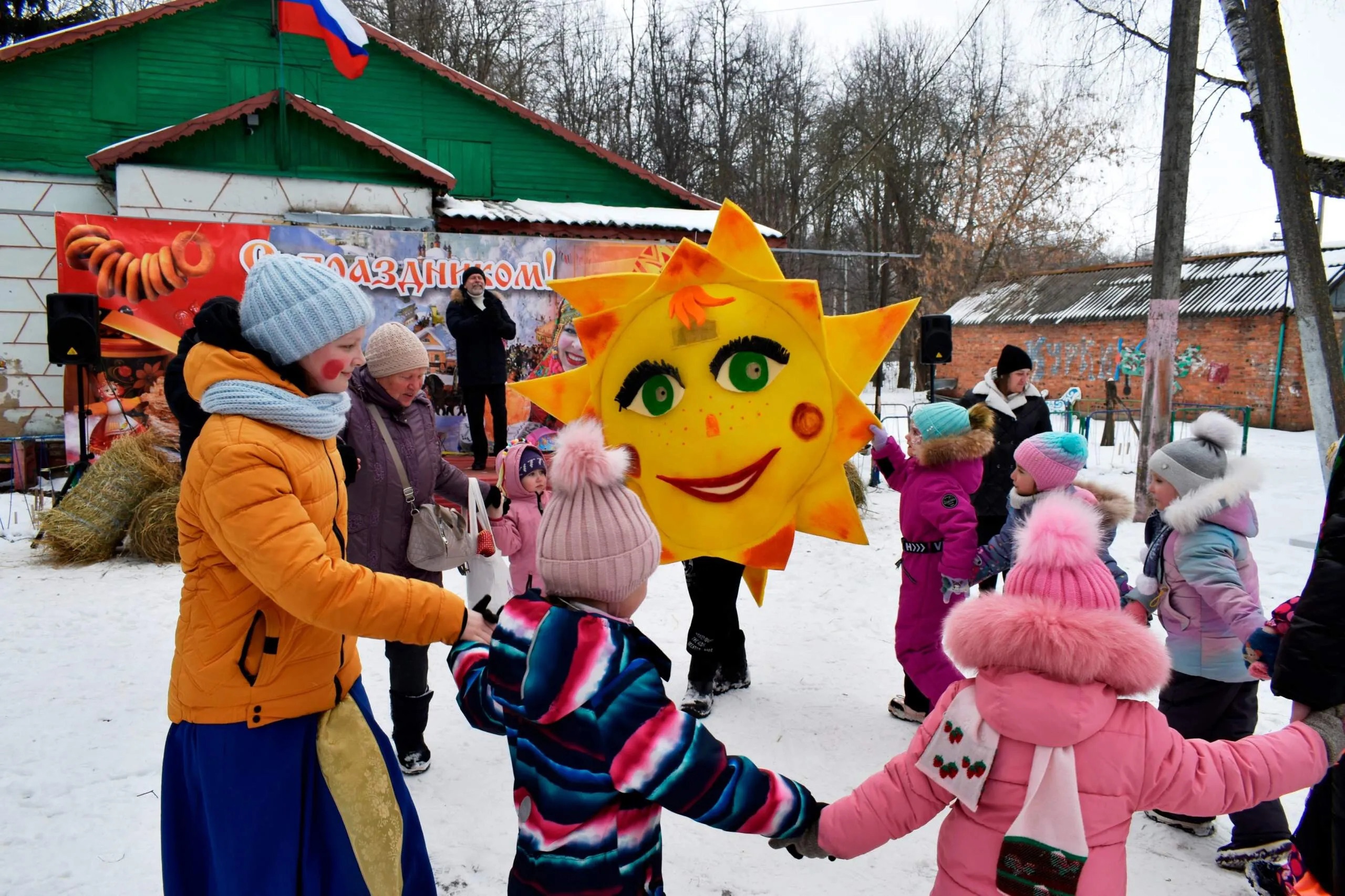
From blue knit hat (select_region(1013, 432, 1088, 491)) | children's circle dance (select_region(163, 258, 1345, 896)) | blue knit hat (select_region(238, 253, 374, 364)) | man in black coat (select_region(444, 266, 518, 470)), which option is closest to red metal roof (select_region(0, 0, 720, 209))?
man in black coat (select_region(444, 266, 518, 470))

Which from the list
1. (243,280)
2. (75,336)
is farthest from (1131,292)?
(75,336)

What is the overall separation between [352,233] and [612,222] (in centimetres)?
410

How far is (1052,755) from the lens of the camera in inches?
70.4

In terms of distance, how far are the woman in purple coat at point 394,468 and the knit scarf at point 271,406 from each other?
3.82 feet

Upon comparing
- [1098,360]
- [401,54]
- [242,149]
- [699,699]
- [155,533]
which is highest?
[401,54]

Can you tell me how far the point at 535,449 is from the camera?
4480mm

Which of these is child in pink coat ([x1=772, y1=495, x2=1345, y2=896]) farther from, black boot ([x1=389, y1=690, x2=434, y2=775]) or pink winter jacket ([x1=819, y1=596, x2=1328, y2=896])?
black boot ([x1=389, y1=690, x2=434, y2=775])

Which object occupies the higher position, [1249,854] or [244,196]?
[244,196]

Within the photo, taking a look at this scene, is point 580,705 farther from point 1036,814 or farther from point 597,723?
point 1036,814

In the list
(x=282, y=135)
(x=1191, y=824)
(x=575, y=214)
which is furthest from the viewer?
(x=575, y=214)

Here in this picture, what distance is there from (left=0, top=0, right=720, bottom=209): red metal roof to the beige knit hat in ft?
32.5

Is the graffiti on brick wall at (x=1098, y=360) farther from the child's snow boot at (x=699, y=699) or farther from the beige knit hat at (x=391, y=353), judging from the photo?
the beige knit hat at (x=391, y=353)

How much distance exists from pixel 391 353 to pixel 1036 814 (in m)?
2.75

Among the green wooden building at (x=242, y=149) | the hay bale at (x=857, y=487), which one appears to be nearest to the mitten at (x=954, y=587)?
the hay bale at (x=857, y=487)
